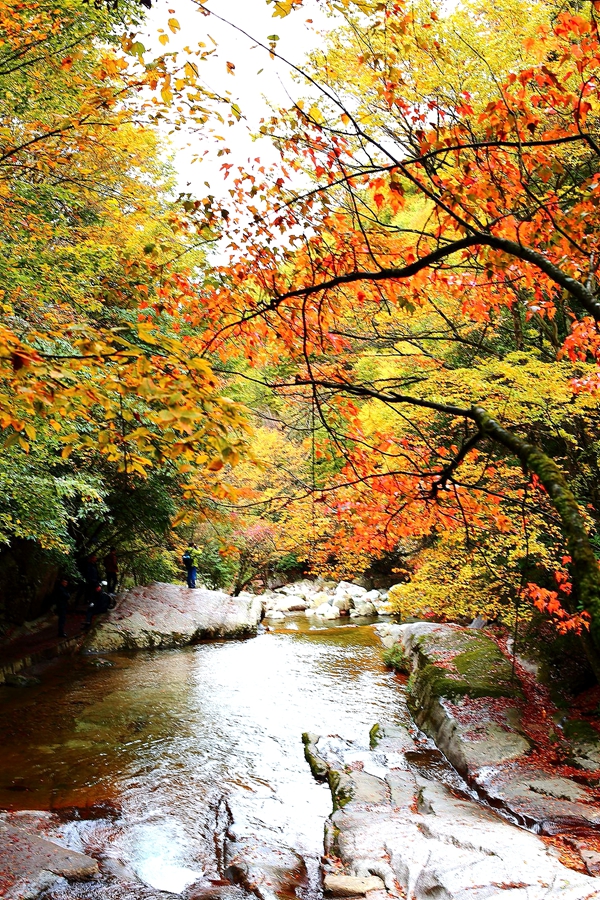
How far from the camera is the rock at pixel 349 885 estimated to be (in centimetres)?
482

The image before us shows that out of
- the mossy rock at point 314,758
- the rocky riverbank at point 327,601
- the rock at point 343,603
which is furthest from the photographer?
the rock at point 343,603

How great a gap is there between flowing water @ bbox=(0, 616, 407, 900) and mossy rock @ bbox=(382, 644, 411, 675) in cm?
30

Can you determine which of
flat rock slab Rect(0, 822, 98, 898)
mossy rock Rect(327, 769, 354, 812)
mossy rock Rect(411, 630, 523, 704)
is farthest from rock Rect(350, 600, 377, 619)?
flat rock slab Rect(0, 822, 98, 898)

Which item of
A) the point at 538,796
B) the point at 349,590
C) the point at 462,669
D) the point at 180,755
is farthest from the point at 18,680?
the point at 349,590

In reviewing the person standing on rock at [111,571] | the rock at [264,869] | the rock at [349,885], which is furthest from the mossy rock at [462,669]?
the person standing on rock at [111,571]

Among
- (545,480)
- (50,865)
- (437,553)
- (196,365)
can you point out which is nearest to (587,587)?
(545,480)

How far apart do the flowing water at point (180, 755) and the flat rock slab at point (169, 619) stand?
0.81m

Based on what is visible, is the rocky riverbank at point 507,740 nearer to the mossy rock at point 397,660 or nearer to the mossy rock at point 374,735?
the mossy rock at point 374,735

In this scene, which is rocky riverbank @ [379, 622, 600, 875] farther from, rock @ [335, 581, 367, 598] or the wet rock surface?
rock @ [335, 581, 367, 598]

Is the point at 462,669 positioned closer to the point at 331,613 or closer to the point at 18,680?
the point at 18,680

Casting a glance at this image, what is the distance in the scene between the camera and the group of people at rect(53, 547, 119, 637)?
1401cm

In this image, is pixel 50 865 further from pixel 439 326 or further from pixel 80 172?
pixel 439 326

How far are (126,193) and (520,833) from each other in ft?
31.8

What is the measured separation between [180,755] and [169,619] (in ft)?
26.9
